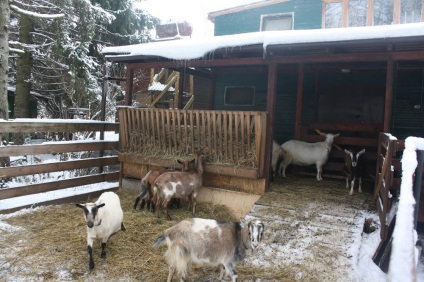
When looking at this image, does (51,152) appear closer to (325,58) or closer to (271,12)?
(325,58)

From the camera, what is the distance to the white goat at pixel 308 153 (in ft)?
26.1

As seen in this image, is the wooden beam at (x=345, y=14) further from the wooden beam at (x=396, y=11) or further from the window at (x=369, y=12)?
the wooden beam at (x=396, y=11)

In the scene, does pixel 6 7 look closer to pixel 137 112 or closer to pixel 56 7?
pixel 56 7

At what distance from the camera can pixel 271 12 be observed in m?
12.8

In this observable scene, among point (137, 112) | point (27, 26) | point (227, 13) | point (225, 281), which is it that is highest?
point (227, 13)

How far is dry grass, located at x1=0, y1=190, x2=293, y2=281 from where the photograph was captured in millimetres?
4043

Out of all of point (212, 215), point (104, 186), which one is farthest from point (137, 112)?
point (212, 215)

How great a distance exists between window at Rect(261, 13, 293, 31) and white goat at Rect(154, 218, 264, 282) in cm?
1054

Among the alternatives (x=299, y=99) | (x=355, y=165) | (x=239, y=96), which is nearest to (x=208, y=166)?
(x=355, y=165)

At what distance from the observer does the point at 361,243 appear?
4715 mm

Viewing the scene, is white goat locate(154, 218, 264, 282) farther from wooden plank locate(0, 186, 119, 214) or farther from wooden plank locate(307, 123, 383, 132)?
wooden plank locate(307, 123, 383, 132)

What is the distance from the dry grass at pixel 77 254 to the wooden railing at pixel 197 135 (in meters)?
1.78

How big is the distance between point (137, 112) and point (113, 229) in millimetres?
3697

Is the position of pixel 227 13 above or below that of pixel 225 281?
above
